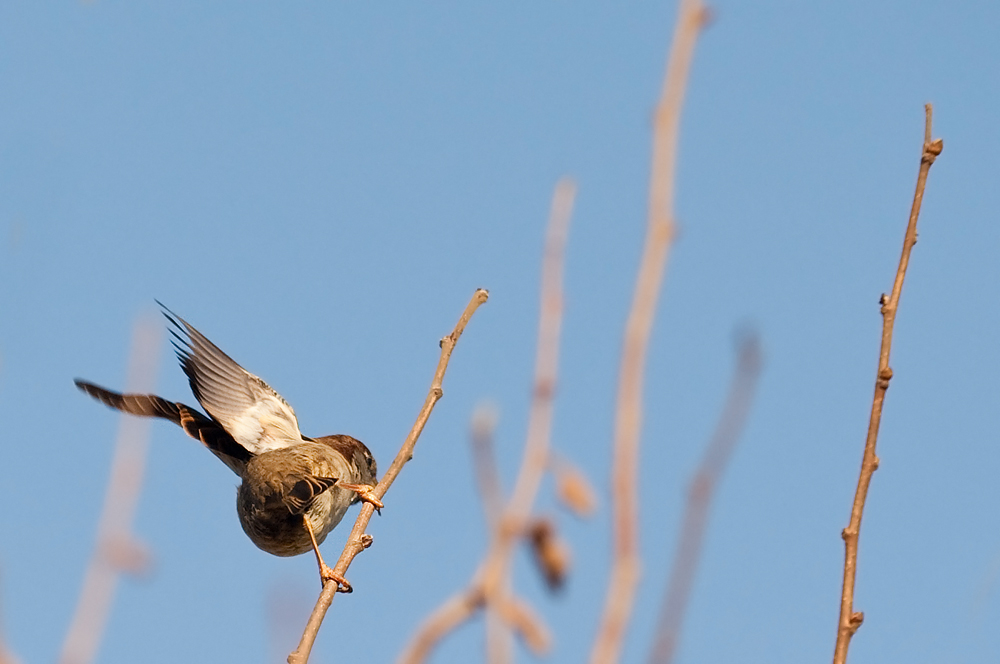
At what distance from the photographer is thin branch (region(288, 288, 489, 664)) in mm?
3076

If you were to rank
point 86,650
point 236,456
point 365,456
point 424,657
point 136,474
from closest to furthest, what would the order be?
point 424,657
point 86,650
point 136,474
point 236,456
point 365,456

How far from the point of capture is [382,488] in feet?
12.5

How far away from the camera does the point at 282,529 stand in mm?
6336

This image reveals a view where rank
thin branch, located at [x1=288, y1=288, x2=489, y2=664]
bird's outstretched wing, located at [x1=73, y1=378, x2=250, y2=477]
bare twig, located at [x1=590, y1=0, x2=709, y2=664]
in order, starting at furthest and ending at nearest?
bird's outstretched wing, located at [x1=73, y1=378, x2=250, y2=477] → thin branch, located at [x1=288, y1=288, x2=489, y2=664] → bare twig, located at [x1=590, y1=0, x2=709, y2=664]

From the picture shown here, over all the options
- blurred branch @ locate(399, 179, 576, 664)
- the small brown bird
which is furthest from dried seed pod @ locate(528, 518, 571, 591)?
the small brown bird

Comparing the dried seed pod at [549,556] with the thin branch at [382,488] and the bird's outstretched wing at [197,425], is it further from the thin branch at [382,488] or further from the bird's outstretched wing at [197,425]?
the bird's outstretched wing at [197,425]

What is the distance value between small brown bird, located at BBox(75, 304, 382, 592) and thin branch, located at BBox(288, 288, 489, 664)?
1677 mm

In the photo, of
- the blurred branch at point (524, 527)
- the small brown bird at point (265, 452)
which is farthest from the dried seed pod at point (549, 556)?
the small brown bird at point (265, 452)

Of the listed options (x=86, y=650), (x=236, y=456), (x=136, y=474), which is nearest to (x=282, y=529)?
(x=236, y=456)

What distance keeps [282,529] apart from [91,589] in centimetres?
357

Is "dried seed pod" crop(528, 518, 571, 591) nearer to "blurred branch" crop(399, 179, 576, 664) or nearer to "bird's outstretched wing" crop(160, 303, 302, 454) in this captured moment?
"blurred branch" crop(399, 179, 576, 664)

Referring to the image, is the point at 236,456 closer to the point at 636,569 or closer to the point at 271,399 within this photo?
the point at 271,399

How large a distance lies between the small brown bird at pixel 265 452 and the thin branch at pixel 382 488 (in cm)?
168

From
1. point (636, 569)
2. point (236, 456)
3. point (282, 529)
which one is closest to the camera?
point (636, 569)
